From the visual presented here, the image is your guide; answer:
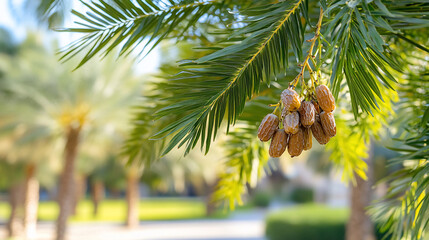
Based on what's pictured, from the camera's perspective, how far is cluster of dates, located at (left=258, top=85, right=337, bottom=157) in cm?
106

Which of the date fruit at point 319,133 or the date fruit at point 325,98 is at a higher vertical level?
the date fruit at point 325,98

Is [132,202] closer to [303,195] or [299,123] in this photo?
[303,195]

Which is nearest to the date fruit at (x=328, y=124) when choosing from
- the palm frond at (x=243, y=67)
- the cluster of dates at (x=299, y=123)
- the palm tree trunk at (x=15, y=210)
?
the cluster of dates at (x=299, y=123)

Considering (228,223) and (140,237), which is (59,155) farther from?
(228,223)

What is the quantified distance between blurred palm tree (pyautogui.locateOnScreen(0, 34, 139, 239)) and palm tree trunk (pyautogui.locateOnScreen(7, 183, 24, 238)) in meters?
4.97

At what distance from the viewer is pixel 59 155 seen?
43.2 feet

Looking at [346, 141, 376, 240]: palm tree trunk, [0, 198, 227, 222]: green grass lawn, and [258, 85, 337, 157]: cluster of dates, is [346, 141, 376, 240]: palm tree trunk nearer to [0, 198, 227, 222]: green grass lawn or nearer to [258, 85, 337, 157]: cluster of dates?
[258, 85, 337, 157]: cluster of dates

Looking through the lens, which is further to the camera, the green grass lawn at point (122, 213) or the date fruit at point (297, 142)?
the green grass lawn at point (122, 213)

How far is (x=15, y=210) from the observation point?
14430mm

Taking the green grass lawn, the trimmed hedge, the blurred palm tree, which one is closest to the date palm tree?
the blurred palm tree

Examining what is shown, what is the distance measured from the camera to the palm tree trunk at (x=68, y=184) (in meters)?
9.47

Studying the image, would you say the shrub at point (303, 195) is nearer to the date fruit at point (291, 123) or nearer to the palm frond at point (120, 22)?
the palm frond at point (120, 22)

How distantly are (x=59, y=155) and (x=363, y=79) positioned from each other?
42.7ft

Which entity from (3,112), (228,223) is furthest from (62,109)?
(228,223)
